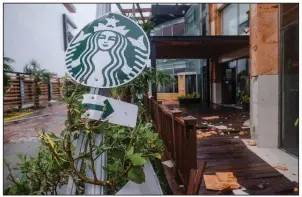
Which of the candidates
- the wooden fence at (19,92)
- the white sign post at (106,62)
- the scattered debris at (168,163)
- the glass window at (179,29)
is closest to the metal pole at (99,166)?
the white sign post at (106,62)

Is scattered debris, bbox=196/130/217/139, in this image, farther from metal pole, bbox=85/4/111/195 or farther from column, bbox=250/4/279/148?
metal pole, bbox=85/4/111/195

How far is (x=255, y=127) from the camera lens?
4.45 metres

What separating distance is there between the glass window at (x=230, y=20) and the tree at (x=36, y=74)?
11.8m

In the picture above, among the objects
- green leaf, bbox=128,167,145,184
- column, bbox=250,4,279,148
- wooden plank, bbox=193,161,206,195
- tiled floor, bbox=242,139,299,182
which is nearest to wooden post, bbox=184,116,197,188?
wooden plank, bbox=193,161,206,195

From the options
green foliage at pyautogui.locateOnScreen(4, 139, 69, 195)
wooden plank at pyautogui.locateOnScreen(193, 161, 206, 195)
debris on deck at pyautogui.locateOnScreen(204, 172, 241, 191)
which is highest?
wooden plank at pyautogui.locateOnScreen(193, 161, 206, 195)

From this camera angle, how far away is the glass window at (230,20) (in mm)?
9930

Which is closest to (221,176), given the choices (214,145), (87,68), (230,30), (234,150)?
(234,150)

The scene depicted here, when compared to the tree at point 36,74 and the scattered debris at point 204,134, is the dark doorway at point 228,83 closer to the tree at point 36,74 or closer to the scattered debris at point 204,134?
the scattered debris at point 204,134

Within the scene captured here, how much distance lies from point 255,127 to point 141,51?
367 cm

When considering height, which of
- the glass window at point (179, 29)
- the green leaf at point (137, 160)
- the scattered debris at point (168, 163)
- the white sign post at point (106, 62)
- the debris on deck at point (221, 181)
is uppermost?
the glass window at point (179, 29)

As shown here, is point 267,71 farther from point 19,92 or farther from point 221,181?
point 19,92

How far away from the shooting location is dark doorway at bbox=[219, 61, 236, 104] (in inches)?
445

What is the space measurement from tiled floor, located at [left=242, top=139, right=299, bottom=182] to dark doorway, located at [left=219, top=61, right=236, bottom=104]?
7.36 meters

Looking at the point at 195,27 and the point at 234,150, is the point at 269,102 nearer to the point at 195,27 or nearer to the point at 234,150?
the point at 234,150
